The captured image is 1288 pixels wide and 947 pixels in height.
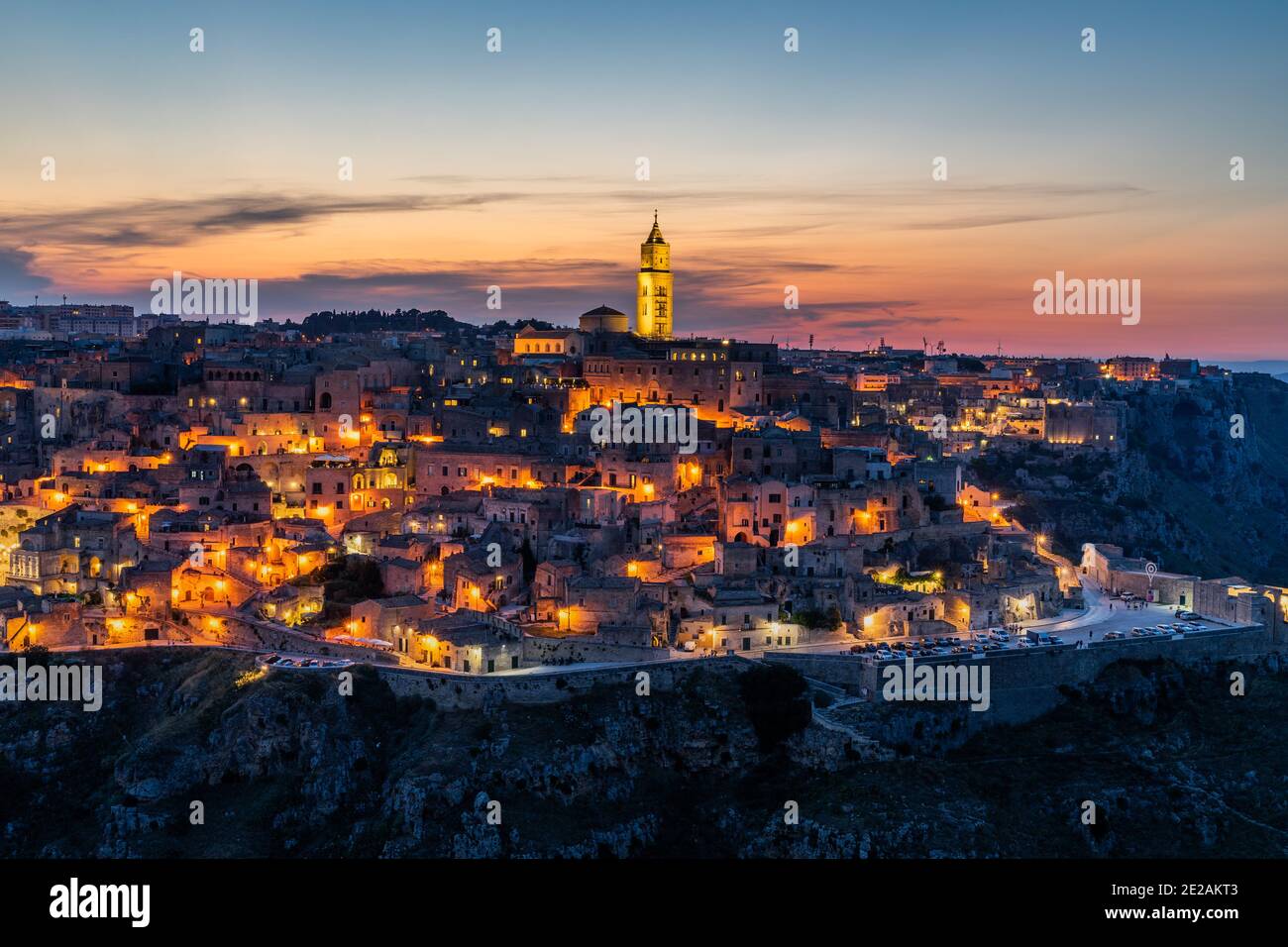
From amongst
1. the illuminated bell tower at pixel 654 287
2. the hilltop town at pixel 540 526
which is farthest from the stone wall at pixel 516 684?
the illuminated bell tower at pixel 654 287

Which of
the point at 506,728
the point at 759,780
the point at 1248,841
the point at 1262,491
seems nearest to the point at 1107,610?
the point at 1248,841

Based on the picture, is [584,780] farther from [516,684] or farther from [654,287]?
[654,287]

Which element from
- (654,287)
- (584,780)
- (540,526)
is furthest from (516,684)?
(654,287)

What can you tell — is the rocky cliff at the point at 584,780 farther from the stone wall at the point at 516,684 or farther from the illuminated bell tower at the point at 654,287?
the illuminated bell tower at the point at 654,287

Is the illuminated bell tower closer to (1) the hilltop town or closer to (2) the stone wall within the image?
(1) the hilltop town

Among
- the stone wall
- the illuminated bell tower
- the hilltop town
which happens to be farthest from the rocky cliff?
the illuminated bell tower

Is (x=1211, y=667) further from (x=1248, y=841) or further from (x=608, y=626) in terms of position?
(x=608, y=626)

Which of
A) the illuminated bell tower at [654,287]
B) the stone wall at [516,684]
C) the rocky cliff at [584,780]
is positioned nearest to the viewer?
the rocky cliff at [584,780]
